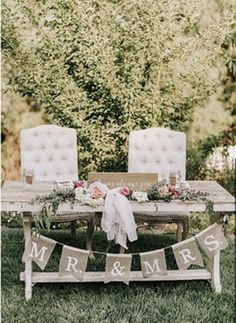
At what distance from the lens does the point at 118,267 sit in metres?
3.80

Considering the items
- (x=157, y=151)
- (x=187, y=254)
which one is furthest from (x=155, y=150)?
(x=187, y=254)

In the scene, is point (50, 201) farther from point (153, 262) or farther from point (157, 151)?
point (157, 151)

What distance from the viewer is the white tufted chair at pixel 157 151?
5.07m

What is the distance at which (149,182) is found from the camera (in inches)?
156

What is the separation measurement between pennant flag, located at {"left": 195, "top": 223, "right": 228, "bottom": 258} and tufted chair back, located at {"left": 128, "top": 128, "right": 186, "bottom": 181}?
1254 millimetres

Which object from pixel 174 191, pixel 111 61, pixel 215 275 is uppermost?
pixel 111 61

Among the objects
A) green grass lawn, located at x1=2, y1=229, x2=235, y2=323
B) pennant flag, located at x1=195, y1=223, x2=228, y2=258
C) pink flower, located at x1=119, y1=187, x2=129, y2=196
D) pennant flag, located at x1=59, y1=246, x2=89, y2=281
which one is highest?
pink flower, located at x1=119, y1=187, x2=129, y2=196

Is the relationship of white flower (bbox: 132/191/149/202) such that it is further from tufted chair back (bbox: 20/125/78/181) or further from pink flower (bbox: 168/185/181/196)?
tufted chair back (bbox: 20/125/78/181)

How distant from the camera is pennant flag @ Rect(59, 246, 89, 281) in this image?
3.71 meters

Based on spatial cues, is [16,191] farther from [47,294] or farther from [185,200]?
[185,200]

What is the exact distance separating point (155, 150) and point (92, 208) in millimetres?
1532

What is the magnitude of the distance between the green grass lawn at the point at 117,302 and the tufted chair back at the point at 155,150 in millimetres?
858

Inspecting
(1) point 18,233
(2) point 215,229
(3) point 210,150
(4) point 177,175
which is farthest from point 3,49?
(2) point 215,229

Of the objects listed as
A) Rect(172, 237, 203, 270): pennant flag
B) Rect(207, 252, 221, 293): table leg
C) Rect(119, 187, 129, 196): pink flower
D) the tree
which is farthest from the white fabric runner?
the tree
